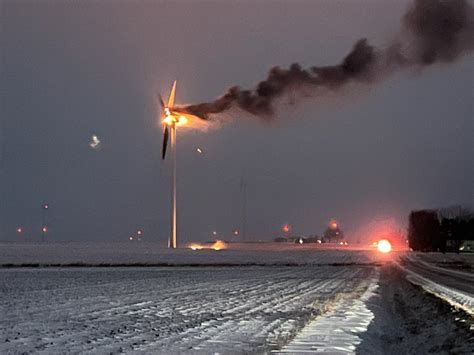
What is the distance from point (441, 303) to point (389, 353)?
41.1 feet

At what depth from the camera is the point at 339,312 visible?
2431 centimetres

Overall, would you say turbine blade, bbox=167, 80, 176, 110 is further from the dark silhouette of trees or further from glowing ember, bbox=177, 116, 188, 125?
the dark silhouette of trees

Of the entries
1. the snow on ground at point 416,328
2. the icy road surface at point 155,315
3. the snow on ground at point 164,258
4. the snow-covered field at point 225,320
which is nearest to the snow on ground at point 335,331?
the snow-covered field at point 225,320

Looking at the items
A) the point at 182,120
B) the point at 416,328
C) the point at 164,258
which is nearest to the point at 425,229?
the point at 182,120

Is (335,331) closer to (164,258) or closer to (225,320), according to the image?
(225,320)

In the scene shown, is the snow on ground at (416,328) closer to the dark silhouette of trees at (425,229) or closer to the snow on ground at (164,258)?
the snow on ground at (164,258)

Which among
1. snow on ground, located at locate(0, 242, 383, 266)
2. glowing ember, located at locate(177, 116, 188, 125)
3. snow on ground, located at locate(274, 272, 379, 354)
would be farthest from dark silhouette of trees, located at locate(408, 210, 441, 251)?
snow on ground, located at locate(274, 272, 379, 354)

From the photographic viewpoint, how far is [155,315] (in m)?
22.1

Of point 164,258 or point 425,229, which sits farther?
point 425,229

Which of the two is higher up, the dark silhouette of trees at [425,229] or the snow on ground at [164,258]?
the dark silhouette of trees at [425,229]

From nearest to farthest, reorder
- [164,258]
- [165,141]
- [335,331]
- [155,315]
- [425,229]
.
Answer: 1. [335,331]
2. [155,315]
3. [164,258]
4. [165,141]
5. [425,229]

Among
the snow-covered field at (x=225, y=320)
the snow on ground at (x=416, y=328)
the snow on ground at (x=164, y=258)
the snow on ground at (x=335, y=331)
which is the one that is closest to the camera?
the snow on ground at (x=335, y=331)

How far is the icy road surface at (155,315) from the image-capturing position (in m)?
15.9

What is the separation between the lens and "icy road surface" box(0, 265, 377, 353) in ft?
52.3
